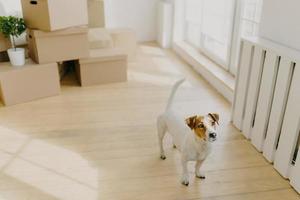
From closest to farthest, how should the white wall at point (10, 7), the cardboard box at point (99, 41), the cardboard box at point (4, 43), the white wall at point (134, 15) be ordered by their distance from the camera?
the cardboard box at point (4, 43) < the cardboard box at point (99, 41) < the white wall at point (10, 7) < the white wall at point (134, 15)

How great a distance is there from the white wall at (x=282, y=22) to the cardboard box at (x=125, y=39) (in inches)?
78.4

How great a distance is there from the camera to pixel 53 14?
8.31 ft

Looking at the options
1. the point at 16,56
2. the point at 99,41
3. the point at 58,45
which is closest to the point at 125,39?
the point at 99,41

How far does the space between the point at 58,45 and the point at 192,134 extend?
172cm

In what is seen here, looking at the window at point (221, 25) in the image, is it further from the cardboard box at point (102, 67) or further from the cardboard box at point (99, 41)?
the cardboard box at point (99, 41)

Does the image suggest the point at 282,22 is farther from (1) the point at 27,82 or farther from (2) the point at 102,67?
(1) the point at 27,82

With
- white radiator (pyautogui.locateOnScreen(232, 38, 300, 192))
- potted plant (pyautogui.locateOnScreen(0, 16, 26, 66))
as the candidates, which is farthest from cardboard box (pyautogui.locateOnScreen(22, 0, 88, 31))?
white radiator (pyautogui.locateOnScreen(232, 38, 300, 192))

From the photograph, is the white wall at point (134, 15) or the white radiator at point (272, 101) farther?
the white wall at point (134, 15)

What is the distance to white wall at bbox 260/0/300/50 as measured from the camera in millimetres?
1785

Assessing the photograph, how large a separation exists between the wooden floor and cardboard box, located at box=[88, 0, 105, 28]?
1215 millimetres

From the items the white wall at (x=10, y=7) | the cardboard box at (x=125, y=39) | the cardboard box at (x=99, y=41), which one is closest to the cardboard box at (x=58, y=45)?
the cardboard box at (x=99, y=41)

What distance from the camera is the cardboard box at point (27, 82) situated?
2.57 m

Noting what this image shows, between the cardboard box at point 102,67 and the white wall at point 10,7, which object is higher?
the white wall at point 10,7

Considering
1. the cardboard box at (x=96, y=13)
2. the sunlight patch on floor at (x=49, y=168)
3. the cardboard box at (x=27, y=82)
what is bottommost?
the sunlight patch on floor at (x=49, y=168)
